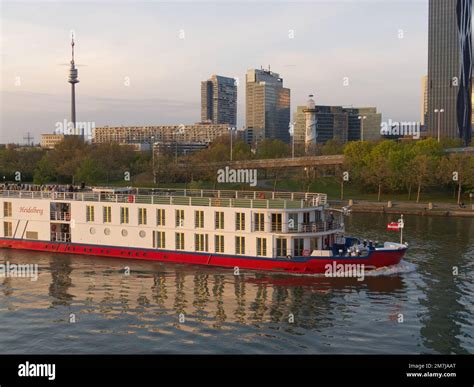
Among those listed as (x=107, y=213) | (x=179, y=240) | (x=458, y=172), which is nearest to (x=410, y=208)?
(x=458, y=172)

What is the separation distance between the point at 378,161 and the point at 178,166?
121ft

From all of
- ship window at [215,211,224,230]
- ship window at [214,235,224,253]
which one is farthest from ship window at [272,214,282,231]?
ship window at [214,235,224,253]

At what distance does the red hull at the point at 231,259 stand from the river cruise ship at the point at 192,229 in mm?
72

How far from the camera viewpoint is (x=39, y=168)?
128 meters

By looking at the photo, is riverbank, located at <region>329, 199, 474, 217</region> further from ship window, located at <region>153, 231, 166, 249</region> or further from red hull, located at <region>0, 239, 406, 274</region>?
ship window, located at <region>153, 231, 166, 249</region>

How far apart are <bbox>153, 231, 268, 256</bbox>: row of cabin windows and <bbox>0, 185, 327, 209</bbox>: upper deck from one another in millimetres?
2499

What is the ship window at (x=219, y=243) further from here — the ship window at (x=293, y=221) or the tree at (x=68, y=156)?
the tree at (x=68, y=156)

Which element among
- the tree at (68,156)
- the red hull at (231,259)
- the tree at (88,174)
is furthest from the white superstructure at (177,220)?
the tree at (68,156)

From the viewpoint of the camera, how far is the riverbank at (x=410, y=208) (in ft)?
277

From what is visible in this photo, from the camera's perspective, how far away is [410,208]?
89.0 m
